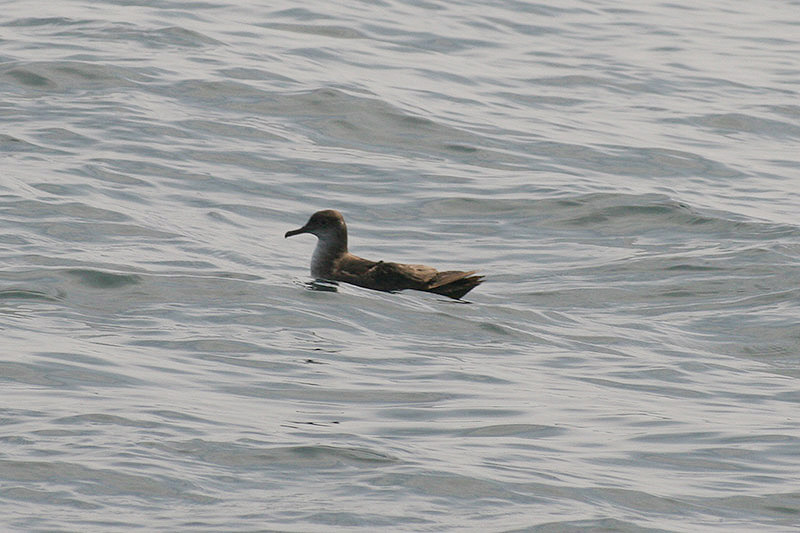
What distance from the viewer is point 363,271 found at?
13125 millimetres

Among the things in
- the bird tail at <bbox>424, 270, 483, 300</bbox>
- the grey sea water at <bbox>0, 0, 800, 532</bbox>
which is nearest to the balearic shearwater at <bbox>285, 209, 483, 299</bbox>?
the bird tail at <bbox>424, 270, 483, 300</bbox>

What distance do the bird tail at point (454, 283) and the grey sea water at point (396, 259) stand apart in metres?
0.23

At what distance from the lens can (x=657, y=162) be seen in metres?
18.2

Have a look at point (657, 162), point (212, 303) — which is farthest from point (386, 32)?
point (212, 303)

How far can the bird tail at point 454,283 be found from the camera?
12586mm

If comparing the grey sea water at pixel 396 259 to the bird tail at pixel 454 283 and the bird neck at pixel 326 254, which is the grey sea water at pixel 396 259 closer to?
the bird tail at pixel 454 283

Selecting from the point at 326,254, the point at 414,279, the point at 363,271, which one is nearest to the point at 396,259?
the point at 326,254

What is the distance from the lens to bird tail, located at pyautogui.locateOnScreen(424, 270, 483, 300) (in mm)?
12586

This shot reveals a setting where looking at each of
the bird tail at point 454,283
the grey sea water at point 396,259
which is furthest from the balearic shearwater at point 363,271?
the grey sea water at point 396,259

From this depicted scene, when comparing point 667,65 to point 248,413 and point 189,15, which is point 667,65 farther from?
point 248,413

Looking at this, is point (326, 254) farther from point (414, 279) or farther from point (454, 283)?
point (454, 283)

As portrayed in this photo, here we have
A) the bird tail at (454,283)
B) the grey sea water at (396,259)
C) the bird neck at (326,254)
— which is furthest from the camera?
the bird neck at (326,254)

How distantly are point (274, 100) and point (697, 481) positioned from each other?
11.8 metres

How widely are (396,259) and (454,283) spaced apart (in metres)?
1.91
